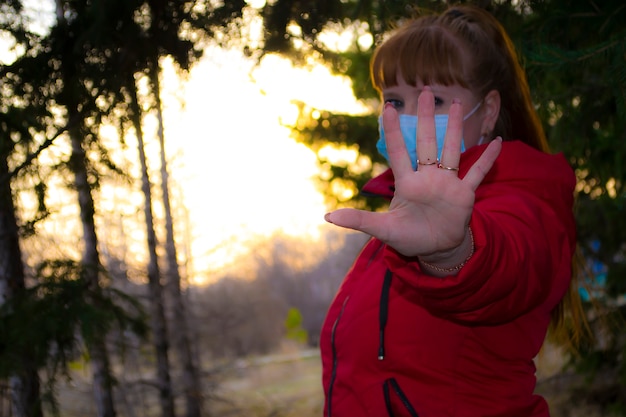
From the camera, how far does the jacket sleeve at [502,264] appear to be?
1204 mm

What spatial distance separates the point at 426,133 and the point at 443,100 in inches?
24.3

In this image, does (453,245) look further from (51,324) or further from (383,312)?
(51,324)

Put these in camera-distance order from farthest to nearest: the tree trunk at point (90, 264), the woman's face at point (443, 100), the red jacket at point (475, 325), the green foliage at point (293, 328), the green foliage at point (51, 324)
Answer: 1. the green foliage at point (293, 328)
2. the tree trunk at point (90, 264)
3. the green foliage at point (51, 324)
4. the woman's face at point (443, 100)
5. the red jacket at point (475, 325)

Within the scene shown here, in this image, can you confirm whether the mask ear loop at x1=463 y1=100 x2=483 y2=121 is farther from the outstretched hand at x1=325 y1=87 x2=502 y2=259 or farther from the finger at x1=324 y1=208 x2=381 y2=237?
the finger at x1=324 y1=208 x2=381 y2=237

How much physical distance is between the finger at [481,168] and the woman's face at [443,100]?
54 centimetres

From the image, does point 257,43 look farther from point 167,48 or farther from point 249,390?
point 249,390

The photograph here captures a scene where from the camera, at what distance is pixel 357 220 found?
108 centimetres

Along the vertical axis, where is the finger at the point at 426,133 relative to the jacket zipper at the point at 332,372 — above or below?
above

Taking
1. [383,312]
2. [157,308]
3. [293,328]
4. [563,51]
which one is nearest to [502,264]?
[383,312]

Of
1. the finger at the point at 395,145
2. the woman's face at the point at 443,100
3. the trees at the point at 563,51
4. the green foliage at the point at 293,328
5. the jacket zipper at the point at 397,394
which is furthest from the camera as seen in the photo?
the green foliage at the point at 293,328

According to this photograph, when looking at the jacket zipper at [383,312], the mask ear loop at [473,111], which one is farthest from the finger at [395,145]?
the mask ear loop at [473,111]

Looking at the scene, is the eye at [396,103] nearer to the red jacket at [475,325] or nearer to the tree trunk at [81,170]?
the red jacket at [475,325]

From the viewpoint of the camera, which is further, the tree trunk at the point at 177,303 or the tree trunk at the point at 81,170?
the tree trunk at the point at 177,303

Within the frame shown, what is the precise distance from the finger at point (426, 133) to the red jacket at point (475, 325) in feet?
0.69
